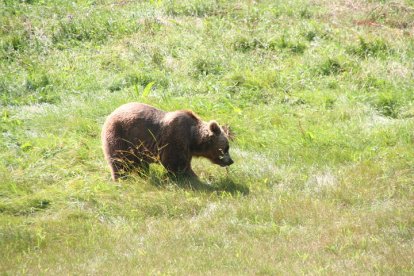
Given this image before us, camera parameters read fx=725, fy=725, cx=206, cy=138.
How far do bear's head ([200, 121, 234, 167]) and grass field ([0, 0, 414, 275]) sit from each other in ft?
0.69

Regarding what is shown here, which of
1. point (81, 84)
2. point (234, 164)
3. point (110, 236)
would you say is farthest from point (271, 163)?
point (81, 84)

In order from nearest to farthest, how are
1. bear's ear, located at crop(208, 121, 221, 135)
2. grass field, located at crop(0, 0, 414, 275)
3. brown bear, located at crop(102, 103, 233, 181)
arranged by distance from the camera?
grass field, located at crop(0, 0, 414, 275), brown bear, located at crop(102, 103, 233, 181), bear's ear, located at crop(208, 121, 221, 135)

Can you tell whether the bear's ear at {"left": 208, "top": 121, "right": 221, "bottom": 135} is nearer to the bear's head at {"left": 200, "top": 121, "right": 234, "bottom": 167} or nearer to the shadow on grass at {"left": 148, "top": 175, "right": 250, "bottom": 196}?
the bear's head at {"left": 200, "top": 121, "right": 234, "bottom": 167}

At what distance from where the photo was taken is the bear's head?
10.2m

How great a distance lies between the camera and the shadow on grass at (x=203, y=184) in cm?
961

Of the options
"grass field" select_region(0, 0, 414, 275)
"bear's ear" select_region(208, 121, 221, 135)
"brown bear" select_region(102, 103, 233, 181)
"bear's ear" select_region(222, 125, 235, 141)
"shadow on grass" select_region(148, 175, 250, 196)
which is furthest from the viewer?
"bear's ear" select_region(222, 125, 235, 141)

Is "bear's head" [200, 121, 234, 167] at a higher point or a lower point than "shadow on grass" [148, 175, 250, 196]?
higher

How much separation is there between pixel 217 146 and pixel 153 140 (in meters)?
0.92

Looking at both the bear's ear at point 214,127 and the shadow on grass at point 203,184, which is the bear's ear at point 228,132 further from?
the shadow on grass at point 203,184

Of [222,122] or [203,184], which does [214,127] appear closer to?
[203,184]

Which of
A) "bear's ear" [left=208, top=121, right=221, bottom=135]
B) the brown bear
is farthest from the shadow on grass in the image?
"bear's ear" [left=208, top=121, right=221, bottom=135]

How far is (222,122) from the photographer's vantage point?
1180 cm

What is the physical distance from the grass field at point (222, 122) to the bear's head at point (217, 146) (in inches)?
8.2

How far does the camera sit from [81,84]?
1366 cm
